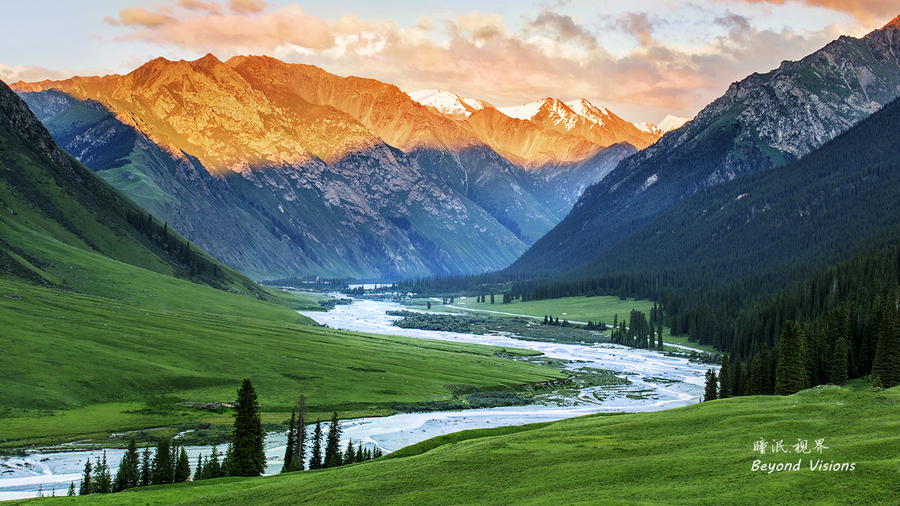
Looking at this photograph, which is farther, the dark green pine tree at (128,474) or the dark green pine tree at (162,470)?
the dark green pine tree at (162,470)

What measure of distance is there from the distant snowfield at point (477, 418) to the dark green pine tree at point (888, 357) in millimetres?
26610

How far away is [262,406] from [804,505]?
70.9 metres

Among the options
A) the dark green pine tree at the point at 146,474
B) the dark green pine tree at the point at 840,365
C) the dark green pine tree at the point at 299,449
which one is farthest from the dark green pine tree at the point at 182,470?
the dark green pine tree at the point at 840,365

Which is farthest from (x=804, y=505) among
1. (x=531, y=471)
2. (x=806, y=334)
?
(x=806, y=334)

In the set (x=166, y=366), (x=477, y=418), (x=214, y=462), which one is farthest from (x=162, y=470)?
(x=166, y=366)

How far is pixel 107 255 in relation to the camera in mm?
183625

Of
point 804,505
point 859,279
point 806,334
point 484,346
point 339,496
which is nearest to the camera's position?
point 804,505

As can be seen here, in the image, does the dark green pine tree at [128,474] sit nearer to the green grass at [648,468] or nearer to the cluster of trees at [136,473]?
the cluster of trees at [136,473]

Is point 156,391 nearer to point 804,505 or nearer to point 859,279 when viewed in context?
point 804,505

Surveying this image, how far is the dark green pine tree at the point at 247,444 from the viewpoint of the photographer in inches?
2247

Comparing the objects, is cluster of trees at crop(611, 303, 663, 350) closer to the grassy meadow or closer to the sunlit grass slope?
the grassy meadow

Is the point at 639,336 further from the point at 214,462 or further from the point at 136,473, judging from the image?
the point at 136,473

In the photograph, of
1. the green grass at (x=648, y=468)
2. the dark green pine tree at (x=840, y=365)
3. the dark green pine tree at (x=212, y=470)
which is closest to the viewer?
the green grass at (x=648, y=468)

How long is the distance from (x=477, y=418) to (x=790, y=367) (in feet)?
121
